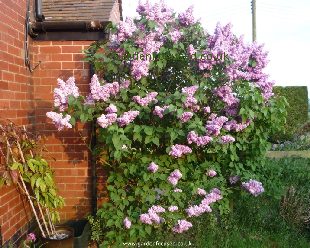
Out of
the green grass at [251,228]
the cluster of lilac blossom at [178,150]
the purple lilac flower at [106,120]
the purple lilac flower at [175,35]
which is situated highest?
the purple lilac flower at [175,35]

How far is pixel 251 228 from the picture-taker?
4.70 m

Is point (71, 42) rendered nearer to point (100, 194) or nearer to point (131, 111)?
point (131, 111)

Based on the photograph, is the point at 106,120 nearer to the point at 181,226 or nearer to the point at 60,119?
the point at 60,119

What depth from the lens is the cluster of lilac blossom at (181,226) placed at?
398 cm

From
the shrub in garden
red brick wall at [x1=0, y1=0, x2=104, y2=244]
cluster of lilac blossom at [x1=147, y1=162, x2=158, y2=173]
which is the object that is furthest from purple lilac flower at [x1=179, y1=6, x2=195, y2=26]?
cluster of lilac blossom at [x1=147, y1=162, x2=158, y2=173]

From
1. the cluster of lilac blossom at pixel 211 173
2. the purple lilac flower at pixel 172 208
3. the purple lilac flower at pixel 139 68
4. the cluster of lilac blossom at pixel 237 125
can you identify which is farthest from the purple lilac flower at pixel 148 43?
the purple lilac flower at pixel 172 208

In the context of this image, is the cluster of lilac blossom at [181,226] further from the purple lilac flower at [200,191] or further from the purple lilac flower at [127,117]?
the purple lilac flower at [127,117]

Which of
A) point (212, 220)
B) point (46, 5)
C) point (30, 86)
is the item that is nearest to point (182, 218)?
point (212, 220)

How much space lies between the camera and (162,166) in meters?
4.17

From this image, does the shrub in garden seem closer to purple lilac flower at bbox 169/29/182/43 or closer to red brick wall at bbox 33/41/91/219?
purple lilac flower at bbox 169/29/182/43

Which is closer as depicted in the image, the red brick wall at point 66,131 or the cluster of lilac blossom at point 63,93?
the cluster of lilac blossom at point 63,93

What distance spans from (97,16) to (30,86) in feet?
4.38

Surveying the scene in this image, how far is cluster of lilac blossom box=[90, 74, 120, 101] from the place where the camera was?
3.75 metres

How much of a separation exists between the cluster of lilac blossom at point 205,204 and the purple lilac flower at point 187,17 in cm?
198
